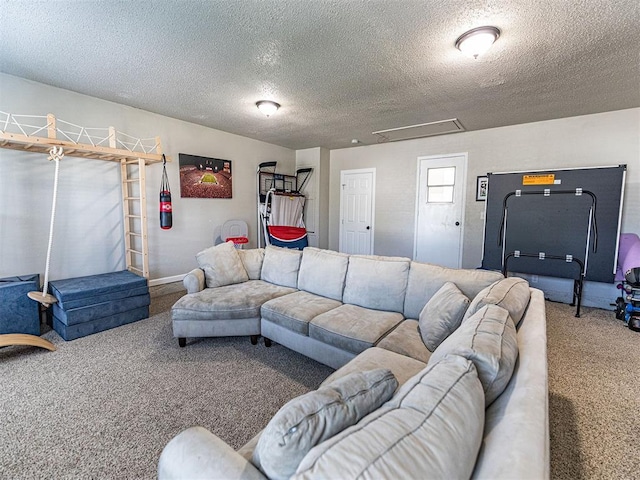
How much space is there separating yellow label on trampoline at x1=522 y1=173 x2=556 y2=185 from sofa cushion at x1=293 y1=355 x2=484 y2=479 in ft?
13.5

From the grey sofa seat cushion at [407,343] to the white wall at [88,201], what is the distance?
3568 millimetres

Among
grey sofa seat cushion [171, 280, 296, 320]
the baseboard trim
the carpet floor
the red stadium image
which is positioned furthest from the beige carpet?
the red stadium image

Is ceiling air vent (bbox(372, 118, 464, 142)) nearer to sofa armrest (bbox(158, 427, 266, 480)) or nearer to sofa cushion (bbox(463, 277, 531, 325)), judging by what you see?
sofa cushion (bbox(463, 277, 531, 325))

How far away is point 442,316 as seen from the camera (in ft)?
6.18

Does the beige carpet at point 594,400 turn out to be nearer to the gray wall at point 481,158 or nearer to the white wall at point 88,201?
the gray wall at point 481,158

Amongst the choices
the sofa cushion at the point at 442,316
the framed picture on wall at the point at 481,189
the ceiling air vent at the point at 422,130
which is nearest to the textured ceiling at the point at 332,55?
the ceiling air vent at the point at 422,130

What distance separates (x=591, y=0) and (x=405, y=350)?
238cm

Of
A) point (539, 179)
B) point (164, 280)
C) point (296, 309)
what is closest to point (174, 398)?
point (296, 309)

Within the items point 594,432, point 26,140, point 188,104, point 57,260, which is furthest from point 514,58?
point 57,260

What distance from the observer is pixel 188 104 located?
12.1 feet

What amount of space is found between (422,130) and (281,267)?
3158 mm

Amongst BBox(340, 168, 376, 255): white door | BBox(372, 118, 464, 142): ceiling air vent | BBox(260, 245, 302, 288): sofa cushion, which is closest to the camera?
BBox(260, 245, 302, 288): sofa cushion

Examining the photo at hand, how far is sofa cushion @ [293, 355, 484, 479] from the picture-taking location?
606 mm

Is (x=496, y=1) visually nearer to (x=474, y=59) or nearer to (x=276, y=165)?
(x=474, y=59)
